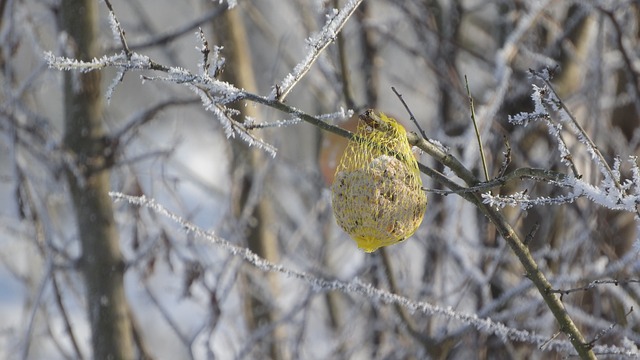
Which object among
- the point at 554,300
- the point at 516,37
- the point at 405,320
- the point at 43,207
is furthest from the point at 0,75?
the point at 554,300

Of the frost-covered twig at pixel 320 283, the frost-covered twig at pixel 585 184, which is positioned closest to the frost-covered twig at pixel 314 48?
the frost-covered twig at pixel 585 184

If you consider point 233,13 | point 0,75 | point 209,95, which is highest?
point 233,13

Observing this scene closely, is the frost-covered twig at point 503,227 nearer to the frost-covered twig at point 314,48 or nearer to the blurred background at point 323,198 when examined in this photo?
the frost-covered twig at point 314,48

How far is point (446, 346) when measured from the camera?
8.32ft

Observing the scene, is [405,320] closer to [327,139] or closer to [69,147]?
[327,139]

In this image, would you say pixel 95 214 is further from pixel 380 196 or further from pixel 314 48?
pixel 314 48

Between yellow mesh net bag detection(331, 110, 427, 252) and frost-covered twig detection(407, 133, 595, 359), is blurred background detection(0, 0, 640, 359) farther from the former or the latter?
yellow mesh net bag detection(331, 110, 427, 252)

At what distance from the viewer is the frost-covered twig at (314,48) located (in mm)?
1383

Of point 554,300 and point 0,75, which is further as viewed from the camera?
point 0,75

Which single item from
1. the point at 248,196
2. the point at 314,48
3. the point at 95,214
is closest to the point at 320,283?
the point at 314,48

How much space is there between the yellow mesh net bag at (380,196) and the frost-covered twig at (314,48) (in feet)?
0.83

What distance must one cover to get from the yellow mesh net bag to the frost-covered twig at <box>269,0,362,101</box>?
9.9 inches

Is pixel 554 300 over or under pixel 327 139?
under

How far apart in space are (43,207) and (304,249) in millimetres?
2247
